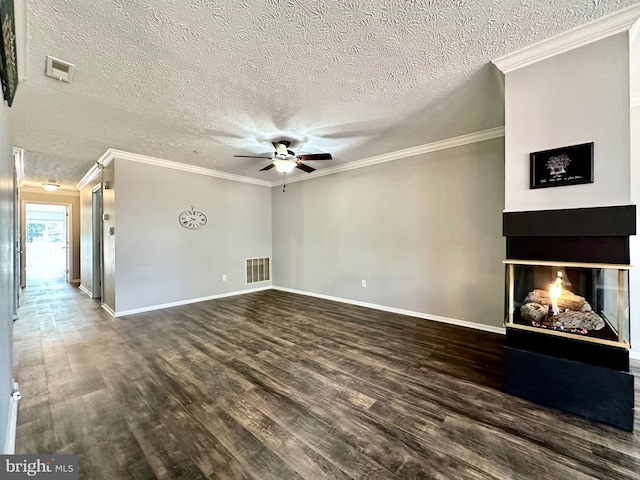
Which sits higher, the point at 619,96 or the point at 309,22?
the point at 309,22

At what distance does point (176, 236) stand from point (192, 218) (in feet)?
1.52

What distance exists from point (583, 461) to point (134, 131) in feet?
17.1

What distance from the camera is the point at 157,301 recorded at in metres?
4.64

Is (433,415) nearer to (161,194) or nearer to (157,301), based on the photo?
(157,301)

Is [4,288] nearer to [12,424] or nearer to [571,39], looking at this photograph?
[12,424]

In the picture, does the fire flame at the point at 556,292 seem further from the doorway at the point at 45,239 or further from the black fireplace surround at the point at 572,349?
the doorway at the point at 45,239

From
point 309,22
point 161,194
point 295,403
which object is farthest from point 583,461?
point 161,194

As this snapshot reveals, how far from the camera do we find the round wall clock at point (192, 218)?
197 inches

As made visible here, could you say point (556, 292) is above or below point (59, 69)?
below

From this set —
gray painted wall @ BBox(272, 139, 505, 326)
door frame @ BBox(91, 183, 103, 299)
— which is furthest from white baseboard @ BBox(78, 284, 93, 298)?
gray painted wall @ BBox(272, 139, 505, 326)

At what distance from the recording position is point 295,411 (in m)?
1.93

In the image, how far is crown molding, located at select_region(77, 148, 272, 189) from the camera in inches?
168

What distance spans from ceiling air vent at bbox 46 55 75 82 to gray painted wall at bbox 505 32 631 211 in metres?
3.69

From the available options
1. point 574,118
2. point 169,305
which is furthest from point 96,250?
point 574,118
